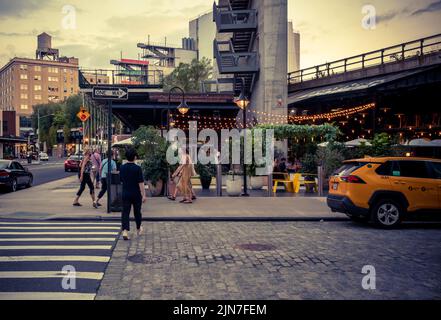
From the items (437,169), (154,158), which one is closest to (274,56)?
(154,158)

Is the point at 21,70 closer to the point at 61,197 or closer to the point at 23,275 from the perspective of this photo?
the point at 61,197

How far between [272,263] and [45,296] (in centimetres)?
358

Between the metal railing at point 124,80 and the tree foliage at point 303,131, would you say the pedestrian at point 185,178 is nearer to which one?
the tree foliage at point 303,131

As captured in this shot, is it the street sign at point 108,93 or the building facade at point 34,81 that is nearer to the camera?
the street sign at point 108,93

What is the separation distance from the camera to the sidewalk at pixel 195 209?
12.6 metres

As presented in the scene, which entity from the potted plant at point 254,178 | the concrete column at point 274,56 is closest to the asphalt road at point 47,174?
the potted plant at point 254,178

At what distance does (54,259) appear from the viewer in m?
7.55

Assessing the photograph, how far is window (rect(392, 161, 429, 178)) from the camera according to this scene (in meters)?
11.2

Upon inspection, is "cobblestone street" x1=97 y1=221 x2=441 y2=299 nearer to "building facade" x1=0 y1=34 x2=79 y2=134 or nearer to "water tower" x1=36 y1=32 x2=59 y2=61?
"building facade" x1=0 y1=34 x2=79 y2=134

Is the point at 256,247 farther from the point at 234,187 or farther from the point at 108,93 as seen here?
the point at 234,187

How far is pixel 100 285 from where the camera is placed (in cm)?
610

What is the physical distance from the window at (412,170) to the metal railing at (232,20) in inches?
1105

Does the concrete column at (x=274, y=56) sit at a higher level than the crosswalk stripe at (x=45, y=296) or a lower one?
higher
